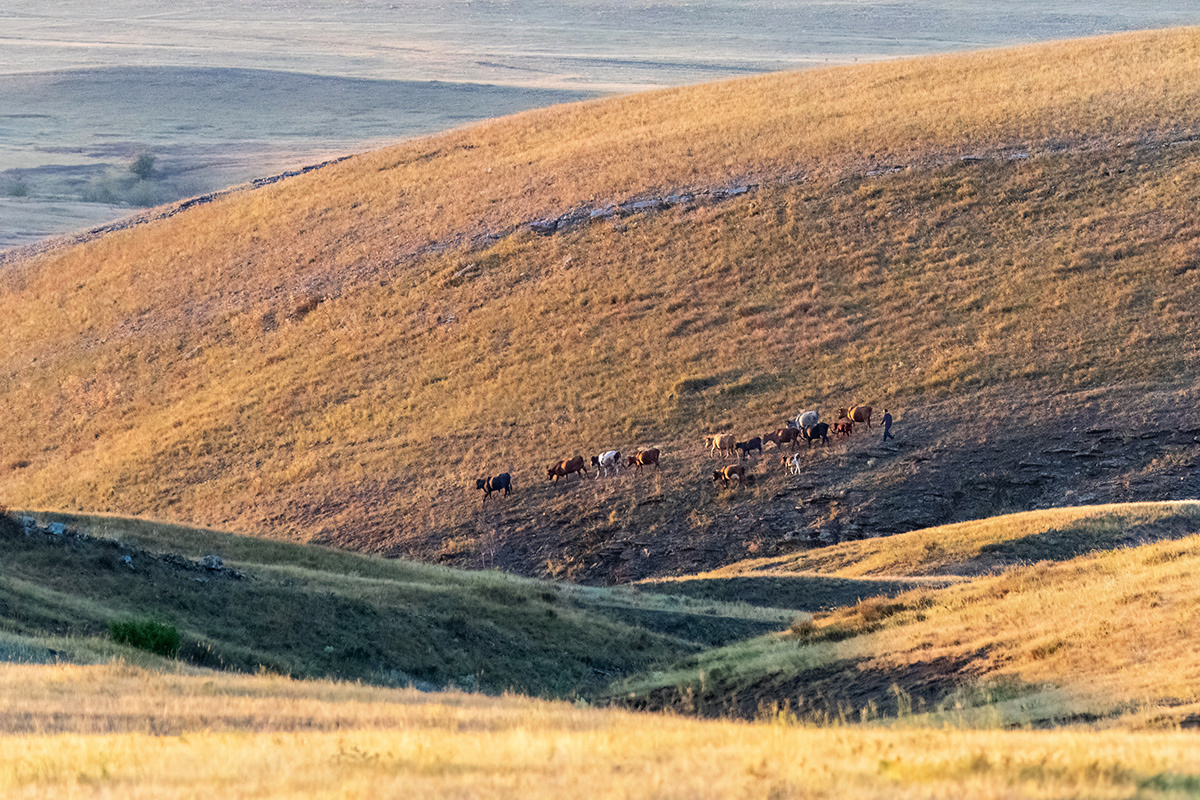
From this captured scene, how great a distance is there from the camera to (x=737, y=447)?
118ft

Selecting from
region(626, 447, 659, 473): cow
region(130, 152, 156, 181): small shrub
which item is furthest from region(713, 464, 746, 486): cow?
region(130, 152, 156, 181): small shrub

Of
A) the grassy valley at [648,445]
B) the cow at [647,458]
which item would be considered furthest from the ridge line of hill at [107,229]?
the cow at [647,458]

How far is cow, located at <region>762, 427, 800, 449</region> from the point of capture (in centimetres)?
3575

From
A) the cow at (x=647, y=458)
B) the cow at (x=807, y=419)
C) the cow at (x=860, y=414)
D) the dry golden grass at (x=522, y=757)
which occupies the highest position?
the dry golden grass at (x=522, y=757)

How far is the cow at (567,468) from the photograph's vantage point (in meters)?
36.2

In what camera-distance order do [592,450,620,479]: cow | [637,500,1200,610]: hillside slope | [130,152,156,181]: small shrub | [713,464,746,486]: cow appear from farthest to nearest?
1. [130,152,156,181]: small shrub
2. [592,450,620,479]: cow
3. [713,464,746,486]: cow
4. [637,500,1200,610]: hillside slope

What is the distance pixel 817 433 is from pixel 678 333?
933 centimetres

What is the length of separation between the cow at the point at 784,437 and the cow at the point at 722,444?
1183 mm

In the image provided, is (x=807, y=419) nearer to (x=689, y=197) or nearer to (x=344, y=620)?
(x=689, y=197)

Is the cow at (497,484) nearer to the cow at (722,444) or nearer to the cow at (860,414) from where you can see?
the cow at (722,444)

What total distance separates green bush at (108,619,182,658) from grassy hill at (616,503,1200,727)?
707 centimetres

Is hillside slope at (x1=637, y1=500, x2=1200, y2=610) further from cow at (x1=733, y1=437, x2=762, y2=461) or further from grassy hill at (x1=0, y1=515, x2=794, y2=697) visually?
cow at (x1=733, y1=437, x2=762, y2=461)

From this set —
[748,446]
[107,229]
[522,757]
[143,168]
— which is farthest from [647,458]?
[143,168]

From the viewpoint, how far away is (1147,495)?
31.0 m
